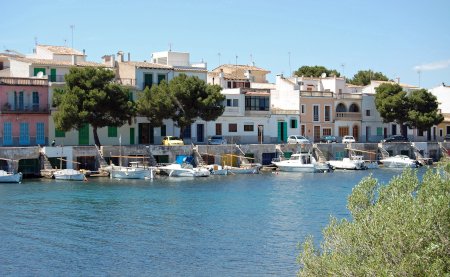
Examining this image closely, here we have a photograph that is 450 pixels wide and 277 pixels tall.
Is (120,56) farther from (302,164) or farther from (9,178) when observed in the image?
(9,178)

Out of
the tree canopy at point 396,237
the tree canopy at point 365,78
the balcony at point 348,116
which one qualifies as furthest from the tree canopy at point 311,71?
the tree canopy at point 396,237

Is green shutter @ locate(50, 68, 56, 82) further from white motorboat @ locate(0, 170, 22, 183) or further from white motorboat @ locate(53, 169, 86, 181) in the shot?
white motorboat @ locate(0, 170, 22, 183)

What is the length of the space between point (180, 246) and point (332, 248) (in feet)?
48.6

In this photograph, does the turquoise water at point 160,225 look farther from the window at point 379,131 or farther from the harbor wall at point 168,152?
the window at point 379,131

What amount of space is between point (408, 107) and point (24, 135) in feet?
170

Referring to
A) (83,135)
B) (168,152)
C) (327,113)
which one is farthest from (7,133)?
(327,113)

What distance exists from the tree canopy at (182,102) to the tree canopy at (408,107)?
96.3ft

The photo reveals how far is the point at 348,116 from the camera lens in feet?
325

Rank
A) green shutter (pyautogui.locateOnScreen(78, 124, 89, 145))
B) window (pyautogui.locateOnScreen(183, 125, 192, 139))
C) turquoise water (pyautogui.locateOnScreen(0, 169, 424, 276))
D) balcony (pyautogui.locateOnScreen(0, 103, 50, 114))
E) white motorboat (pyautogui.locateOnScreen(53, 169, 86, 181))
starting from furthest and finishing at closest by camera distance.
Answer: window (pyautogui.locateOnScreen(183, 125, 192, 139)) → green shutter (pyautogui.locateOnScreen(78, 124, 89, 145)) → balcony (pyautogui.locateOnScreen(0, 103, 50, 114)) → white motorboat (pyautogui.locateOnScreen(53, 169, 86, 181)) → turquoise water (pyautogui.locateOnScreen(0, 169, 424, 276))

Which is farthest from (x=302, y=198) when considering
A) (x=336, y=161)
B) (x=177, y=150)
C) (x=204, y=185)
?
(x=336, y=161)

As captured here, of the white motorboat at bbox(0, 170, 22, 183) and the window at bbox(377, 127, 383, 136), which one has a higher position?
the window at bbox(377, 127, 383, 136)

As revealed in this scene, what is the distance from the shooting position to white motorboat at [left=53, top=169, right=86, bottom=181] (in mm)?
63688

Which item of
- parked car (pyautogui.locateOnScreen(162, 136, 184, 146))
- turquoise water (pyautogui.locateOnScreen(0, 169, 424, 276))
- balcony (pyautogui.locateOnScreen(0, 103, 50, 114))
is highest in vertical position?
balcony (pyautogui.locateOnScreen(0, 103, 50, 114))

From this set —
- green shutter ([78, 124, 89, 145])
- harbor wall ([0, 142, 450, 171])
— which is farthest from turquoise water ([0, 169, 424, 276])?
green shutter ([78, 124, 89, 145])
